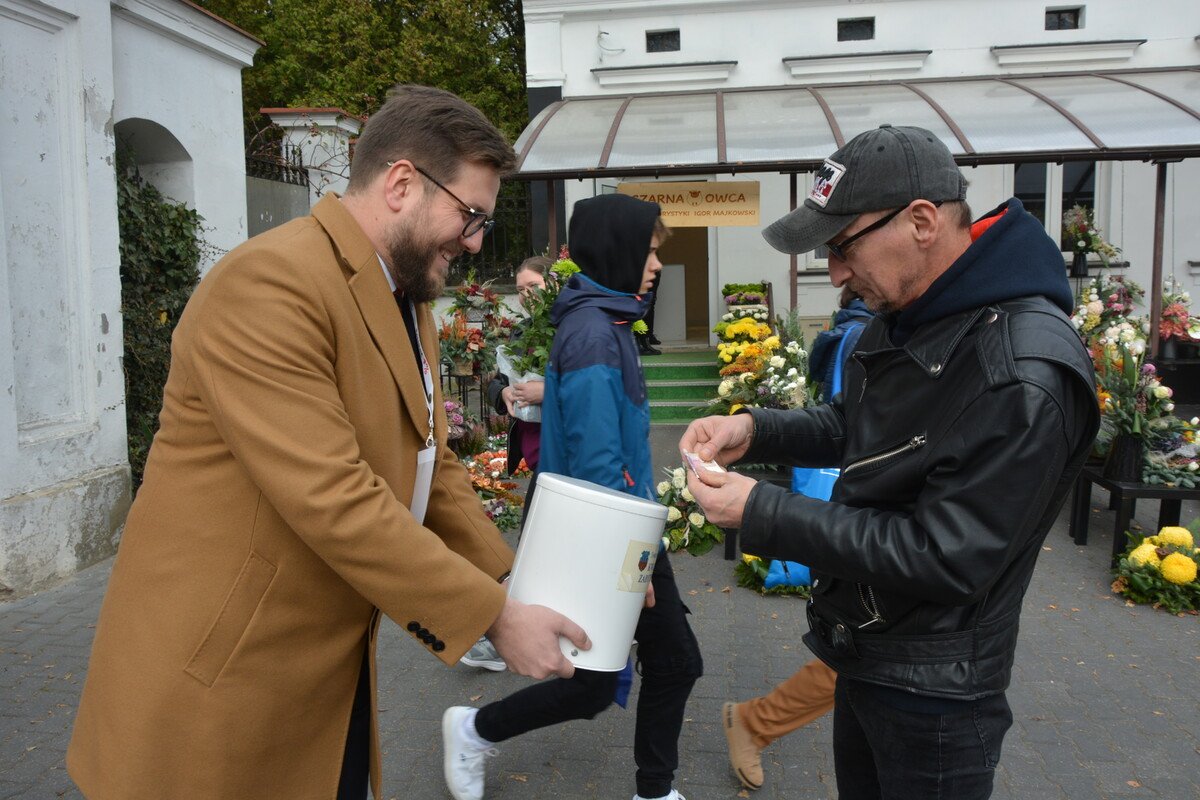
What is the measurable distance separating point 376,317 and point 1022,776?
3.11 m

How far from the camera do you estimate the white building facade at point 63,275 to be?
5.21 metres

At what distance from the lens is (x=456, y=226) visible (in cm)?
187

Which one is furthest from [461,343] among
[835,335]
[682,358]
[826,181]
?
[826,181]

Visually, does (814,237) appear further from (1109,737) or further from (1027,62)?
(1027,62)

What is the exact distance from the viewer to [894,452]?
1.74 m

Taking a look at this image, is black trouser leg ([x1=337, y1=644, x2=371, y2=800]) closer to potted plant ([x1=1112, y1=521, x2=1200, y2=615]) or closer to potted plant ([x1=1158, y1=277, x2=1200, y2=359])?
potted plant ([x1=1112, y1=521, x2=1200, y2=615])

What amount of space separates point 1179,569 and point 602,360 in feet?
13.9

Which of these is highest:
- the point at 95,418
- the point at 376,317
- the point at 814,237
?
the point at 814,237

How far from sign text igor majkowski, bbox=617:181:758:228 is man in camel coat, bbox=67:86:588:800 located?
9.36 m

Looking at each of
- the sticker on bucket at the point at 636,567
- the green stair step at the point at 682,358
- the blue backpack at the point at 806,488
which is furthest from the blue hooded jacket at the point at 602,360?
the green stair step at the point at 682,358

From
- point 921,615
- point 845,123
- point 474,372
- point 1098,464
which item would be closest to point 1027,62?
point 845,123

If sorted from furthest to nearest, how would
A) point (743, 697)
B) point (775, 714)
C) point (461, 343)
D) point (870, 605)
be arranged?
point (461, 343), point (743, 697), point (775, 714), point (870, 605)

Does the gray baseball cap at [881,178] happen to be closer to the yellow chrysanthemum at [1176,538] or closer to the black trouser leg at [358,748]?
the black trouser leg at [358,748]

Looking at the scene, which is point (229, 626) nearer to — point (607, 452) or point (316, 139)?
point (607, 452)
